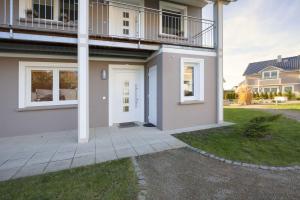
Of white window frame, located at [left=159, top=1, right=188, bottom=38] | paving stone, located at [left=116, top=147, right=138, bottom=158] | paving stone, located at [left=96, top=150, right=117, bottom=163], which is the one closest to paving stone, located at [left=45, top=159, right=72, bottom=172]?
paving stone, located at [left=96, top=150, right=117, bottom=163]

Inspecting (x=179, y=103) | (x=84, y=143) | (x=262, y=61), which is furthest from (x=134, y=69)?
(x=262, y=61)

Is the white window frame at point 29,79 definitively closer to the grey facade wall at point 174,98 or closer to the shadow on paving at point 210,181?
the grey facade wall at point 174,98

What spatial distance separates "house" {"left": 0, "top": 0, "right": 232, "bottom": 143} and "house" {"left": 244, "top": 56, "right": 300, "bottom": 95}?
1089 inches

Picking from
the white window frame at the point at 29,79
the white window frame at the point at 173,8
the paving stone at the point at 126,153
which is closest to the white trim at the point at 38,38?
the white window frame at the point at 29,79

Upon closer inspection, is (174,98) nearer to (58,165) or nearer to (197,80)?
(197,80)

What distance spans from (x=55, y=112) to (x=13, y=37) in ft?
9.34

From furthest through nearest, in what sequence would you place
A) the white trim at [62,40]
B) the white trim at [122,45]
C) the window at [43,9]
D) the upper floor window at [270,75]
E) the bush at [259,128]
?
the upper floor window at [270,75] → the window at [43,9] → the white trim at [122,45] → the bush at [259,128] → the white trim at [62,40]

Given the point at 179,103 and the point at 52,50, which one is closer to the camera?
the point at 52,50

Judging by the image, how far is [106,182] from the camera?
2902 mm

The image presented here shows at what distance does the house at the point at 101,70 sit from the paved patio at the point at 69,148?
554 mm

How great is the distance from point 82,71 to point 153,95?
3.06 m

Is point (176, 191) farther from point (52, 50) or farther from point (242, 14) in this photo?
point (242, 14)

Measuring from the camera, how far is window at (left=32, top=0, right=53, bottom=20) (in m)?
6.45

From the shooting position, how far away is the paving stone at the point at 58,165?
11.3ft
